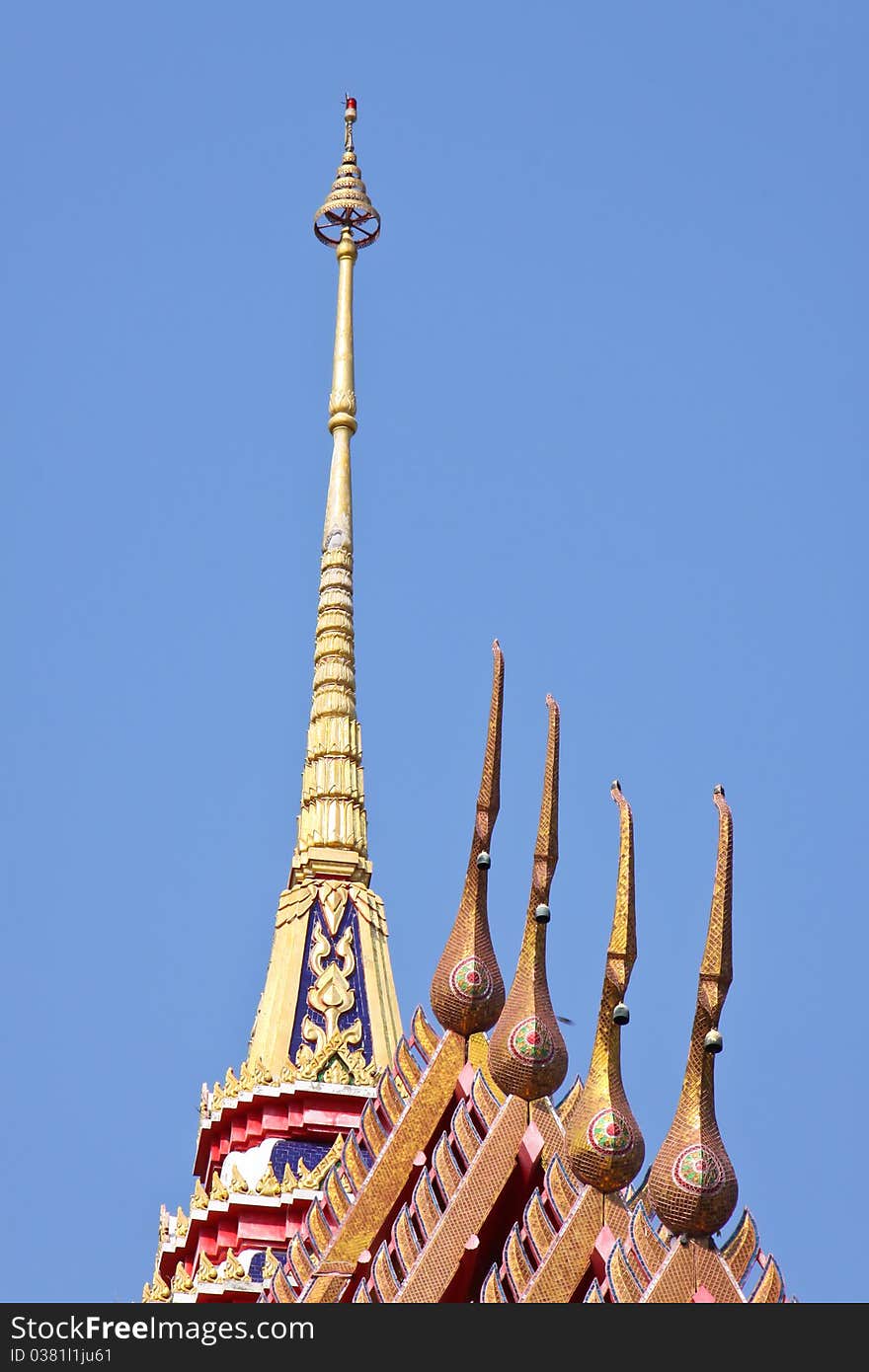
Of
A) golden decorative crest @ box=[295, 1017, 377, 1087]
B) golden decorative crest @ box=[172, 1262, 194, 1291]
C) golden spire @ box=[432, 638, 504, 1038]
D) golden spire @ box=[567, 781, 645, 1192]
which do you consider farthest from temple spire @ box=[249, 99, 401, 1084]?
golden spire @ box=[567, 781, 645, 1192]

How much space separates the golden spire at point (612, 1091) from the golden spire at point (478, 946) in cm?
258

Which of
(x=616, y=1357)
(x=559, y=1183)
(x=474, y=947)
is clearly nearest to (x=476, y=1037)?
(x=474, y=947)

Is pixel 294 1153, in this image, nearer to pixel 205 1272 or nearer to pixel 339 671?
pixel 205 1272

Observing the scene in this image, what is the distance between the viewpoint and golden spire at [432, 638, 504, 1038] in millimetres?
24922

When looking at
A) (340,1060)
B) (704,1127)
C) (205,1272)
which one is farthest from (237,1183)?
(704,1127)

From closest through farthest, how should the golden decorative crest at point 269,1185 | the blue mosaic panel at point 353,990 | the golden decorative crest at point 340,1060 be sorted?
the golden decorative crest at point 269,1185 < the golden decorative crest at point 340,1060 < the blue mosaic panel at point 353,990

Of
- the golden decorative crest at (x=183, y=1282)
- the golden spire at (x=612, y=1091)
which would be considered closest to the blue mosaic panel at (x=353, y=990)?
the golden decorative crest at (x=183, y=1282)

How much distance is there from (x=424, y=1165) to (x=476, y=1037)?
1261 mm

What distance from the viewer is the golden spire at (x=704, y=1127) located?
20.7m

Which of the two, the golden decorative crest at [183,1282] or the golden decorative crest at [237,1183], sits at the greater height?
the golden decorative crest at [237,1183]

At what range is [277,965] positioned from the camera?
34.9 meters

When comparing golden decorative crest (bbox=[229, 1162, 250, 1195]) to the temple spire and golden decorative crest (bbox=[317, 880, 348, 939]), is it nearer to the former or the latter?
the temple spire

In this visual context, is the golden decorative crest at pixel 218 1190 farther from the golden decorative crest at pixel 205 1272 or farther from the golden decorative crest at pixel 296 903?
the golden decorative crest at pixel 296 903

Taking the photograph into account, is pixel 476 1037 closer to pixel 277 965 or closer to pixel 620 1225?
pixel 620 1225
